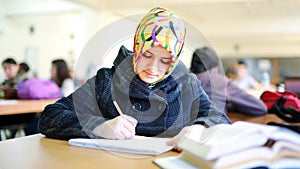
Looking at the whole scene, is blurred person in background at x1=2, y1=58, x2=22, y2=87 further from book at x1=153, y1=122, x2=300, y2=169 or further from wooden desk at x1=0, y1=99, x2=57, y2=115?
book at x1=153, y1=122, x2=300, y2=169

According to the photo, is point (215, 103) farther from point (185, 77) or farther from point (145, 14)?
point (145, 14)

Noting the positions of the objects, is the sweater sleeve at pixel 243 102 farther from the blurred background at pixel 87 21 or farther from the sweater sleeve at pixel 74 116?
the blurred background at pixel 87 21

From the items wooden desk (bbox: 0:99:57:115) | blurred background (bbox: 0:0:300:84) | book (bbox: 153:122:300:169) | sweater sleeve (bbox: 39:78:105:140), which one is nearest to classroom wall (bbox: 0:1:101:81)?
blurred background (bbox: 0:0:300:84)

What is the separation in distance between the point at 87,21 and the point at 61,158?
5.33 meters

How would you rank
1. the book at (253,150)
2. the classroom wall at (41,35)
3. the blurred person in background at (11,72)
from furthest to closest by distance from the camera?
the classroom wall at (41,35)
the blurred person in background at (11,72)
the book at (253,150)

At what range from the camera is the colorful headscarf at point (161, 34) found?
766 mm

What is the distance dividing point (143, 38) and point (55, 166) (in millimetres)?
358

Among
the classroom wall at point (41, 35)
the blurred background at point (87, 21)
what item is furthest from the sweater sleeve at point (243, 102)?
the classroom wall at point (41, 35)

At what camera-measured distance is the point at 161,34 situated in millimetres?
767

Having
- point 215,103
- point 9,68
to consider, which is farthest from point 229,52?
point 215,103

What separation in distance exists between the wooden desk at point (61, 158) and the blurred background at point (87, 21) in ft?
13.7

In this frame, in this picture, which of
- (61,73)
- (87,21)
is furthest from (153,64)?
(87,21)

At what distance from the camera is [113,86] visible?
891mm

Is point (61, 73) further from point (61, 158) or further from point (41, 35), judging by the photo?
point (41, 35)
